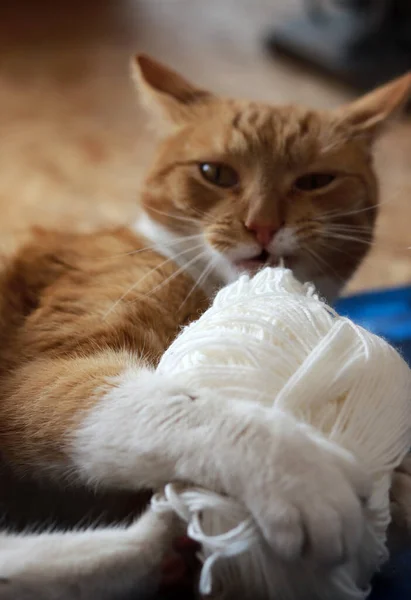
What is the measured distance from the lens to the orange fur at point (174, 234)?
0.99 meters

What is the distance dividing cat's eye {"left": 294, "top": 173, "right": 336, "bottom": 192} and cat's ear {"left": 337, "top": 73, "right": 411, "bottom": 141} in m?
0.13

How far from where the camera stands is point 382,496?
72cm

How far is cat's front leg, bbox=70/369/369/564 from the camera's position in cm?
65

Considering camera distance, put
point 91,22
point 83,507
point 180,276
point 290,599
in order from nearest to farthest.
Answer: point 290,599, point 83,507, point 180,276, point 91,22

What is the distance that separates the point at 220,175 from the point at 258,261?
0.22m

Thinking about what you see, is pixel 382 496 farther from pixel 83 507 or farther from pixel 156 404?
pixel 83 507

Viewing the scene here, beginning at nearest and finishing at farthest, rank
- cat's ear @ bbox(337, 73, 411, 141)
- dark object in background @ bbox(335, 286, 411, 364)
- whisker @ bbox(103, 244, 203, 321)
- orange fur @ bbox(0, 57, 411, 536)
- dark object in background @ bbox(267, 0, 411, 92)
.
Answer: orange fur @ bbox(0, 57, 411, 536) → whisker @ bbox(103, 244, 203, 321) → cat's ear @ bbox(337, 73, 411, 141) → dark object in background @ bbox(335, 286, 411, 364) → dark object in background @ bbox(267, 0, 411, 92)

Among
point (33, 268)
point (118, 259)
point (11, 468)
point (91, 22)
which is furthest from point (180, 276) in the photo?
point (91, 22)

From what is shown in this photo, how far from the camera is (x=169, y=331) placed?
1115 mm

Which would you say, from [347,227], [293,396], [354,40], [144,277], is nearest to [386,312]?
[347,227]

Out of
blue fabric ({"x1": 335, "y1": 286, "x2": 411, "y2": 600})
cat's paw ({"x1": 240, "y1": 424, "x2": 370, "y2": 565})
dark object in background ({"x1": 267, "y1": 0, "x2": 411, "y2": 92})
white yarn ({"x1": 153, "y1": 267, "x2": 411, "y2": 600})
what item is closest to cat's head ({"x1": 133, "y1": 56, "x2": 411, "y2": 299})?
blue fabric ({"x1": 335, "y1": 286, "x2": 411, "y2": 600})

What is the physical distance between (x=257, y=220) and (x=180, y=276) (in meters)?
0.18

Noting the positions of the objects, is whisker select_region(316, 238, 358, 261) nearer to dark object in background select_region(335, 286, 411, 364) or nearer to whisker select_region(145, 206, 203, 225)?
whisker select_region(145, 206, 203, 225)

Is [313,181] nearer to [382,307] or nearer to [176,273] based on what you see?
[176,273]
